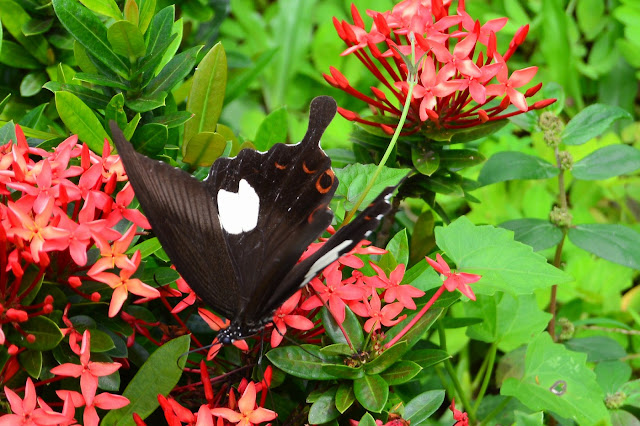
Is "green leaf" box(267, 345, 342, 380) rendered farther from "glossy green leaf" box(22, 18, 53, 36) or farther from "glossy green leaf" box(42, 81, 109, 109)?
"glossy green leaf" box(22, 18, 53, 36)

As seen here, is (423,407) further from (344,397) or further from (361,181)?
(361,181)

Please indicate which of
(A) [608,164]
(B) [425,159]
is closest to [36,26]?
(B) [425,159]

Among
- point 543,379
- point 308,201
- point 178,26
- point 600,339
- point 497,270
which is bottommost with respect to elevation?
point 600,339

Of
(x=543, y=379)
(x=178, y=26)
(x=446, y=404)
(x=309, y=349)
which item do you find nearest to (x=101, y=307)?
(x=309, y=349)

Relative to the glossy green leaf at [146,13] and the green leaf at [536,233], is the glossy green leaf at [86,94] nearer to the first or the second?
the glossy green leaf at [146,13]

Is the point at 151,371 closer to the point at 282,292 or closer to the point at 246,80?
the point at 282,292

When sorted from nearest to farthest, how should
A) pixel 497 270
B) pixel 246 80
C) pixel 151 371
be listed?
pixel 151 371
pixel 497 270
pixel 246 80
